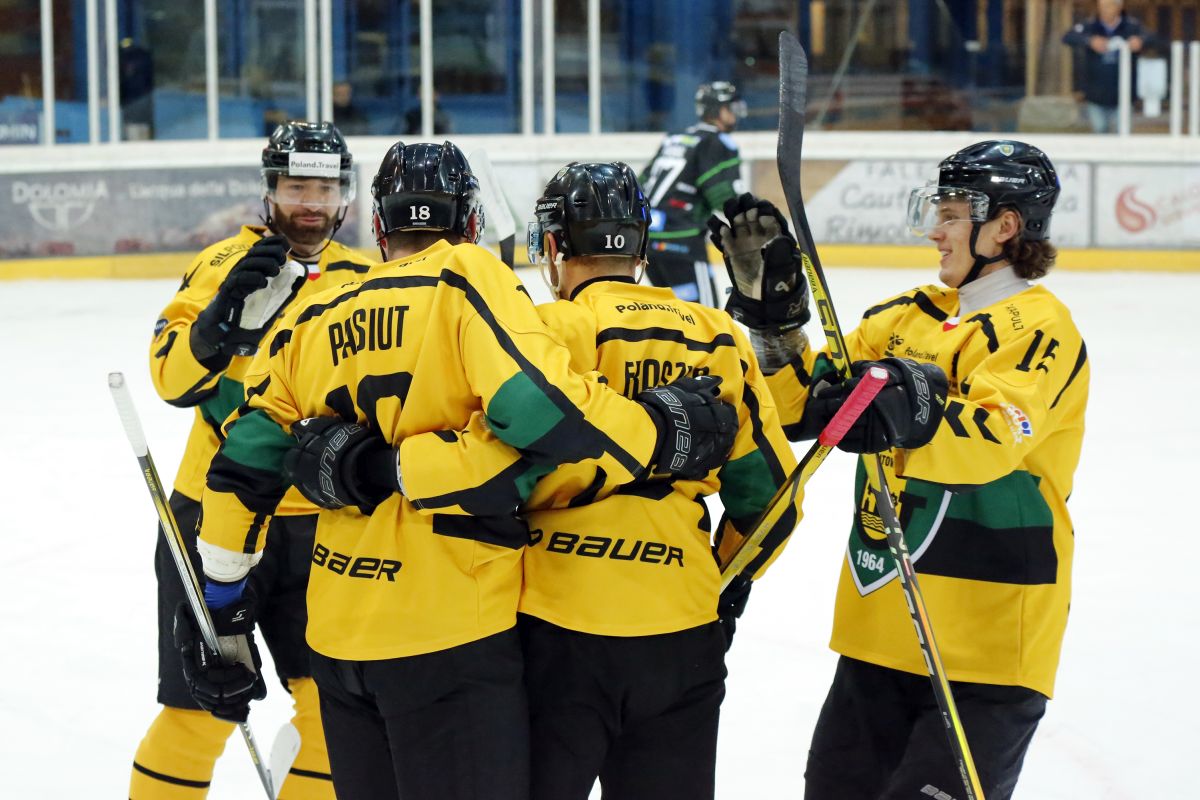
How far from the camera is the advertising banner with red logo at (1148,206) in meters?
10.5

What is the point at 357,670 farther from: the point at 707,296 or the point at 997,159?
the point at 707,296

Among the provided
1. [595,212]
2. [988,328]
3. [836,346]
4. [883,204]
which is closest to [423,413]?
[595,212]

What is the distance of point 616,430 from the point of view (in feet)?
5.72

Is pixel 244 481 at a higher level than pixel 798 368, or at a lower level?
lower

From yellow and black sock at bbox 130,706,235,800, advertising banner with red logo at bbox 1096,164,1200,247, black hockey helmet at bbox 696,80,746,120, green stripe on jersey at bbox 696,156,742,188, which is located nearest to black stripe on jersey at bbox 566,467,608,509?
yellow and black sock at bbox 130,706,235,800

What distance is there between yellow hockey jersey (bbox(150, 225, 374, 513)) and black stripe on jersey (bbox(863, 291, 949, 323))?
2.69ft

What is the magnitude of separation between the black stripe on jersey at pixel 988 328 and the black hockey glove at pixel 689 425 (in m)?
0.42

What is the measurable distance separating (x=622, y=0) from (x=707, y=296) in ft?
18.8

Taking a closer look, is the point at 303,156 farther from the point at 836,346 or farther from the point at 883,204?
the point at 883,204

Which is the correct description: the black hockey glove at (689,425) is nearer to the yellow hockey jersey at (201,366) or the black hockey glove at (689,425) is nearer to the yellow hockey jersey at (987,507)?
the yellow hockey jersey at (987,507)

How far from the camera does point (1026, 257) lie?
7.06ft

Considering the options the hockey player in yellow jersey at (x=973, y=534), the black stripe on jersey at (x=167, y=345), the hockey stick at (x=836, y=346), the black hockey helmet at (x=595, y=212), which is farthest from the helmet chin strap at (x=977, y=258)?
the black stripe on jersey at (x=167, y=345)

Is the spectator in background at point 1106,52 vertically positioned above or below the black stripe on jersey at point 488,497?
above

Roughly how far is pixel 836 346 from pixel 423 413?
0.56 m
